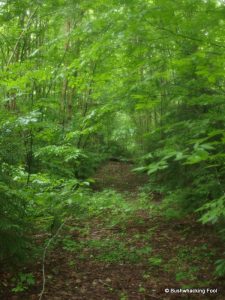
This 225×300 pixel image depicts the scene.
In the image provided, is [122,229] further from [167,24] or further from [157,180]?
[167,24]

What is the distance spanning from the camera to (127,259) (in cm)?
594

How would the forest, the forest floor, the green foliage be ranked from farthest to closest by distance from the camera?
the forest floor < the green foliage < the forest

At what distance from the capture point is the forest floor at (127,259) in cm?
475

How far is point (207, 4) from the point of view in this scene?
438cm

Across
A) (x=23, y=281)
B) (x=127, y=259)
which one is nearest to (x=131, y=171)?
(x=127, y=259)

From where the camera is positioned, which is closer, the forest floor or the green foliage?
the green foliage

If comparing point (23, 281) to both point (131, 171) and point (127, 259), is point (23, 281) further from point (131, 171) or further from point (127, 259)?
point (131, 171)

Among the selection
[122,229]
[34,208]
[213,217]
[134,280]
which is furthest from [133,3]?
[122,229]

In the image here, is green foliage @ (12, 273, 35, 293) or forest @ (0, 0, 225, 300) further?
green foliage @ (12, 273, 35, 293)

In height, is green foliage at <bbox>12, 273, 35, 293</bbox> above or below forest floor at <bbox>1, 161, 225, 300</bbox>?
above

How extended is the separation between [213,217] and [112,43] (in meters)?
3.37

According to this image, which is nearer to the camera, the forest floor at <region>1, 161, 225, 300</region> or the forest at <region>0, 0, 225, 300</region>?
the forest at <region>0, 0, 225, 300</region>

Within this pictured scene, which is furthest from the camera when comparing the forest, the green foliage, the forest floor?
the forest floor

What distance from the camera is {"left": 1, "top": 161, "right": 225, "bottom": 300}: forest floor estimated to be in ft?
15.6
